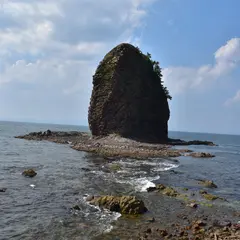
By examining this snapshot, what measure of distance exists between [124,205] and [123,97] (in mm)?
59784

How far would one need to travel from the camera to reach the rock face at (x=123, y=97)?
79375 mm

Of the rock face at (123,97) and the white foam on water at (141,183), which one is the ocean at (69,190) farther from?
the rock face at (123,97)

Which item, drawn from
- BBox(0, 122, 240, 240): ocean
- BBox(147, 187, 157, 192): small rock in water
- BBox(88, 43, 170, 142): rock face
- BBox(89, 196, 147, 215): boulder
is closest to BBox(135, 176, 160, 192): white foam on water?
BBox(0, 122, 240, 240): ocean

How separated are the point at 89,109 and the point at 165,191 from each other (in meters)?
60.8

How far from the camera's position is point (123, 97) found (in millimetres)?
79812

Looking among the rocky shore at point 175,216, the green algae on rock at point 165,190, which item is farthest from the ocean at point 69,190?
the rocky shore at point 175,216

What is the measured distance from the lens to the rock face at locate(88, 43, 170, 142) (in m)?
79.4

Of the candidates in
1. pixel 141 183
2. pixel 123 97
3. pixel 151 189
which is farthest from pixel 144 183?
pixel 123 97

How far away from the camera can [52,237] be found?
16.2 metres

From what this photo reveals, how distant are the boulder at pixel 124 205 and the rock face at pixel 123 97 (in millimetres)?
55588

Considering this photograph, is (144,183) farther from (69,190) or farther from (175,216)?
(175,216)

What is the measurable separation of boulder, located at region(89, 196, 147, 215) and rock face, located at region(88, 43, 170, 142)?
55.6 m

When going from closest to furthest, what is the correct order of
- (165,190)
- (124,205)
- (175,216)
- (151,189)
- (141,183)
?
(175,216), (124,205), (165,190), (151,189), (141,183)

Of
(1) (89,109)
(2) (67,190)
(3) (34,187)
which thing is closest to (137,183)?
(2) (67,190)
